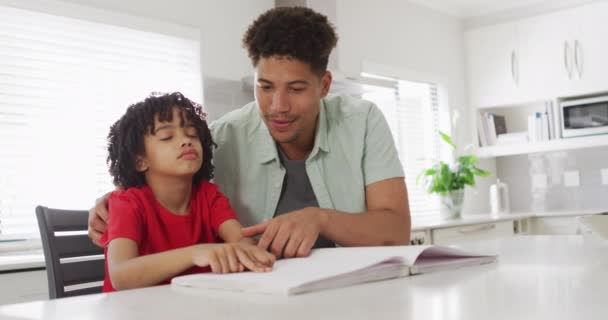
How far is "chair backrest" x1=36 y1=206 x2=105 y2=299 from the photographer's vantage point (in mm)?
1421

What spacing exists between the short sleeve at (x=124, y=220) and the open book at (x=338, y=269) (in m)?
0.41

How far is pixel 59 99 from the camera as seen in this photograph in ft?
9.63

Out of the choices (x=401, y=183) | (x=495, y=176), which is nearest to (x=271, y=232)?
(x=401, y=183)

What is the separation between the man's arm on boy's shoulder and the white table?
0.85 feet

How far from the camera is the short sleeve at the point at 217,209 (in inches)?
62.1

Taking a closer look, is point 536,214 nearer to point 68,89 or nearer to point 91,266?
point 68,89

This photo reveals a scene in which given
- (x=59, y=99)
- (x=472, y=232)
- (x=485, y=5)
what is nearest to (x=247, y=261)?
(x=59, y=99)

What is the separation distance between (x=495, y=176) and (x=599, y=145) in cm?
106

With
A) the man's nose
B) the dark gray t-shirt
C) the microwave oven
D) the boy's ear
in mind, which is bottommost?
the dark gray t-shirt

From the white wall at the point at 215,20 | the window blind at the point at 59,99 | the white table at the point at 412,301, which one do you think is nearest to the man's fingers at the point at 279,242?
the white table at the point at 412,301

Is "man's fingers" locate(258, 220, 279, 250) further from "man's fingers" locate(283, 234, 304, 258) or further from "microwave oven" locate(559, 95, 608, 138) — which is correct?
"microwave oven" locate(559, 95, 608, 138)

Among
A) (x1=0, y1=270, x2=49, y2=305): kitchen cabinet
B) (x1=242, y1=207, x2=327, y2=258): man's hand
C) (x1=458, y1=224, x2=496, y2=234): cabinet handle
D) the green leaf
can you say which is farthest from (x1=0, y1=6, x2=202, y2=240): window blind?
the green leaf

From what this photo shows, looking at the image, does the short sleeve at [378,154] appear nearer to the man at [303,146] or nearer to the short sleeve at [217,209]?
the man at [303,146]

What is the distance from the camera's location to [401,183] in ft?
5.68
